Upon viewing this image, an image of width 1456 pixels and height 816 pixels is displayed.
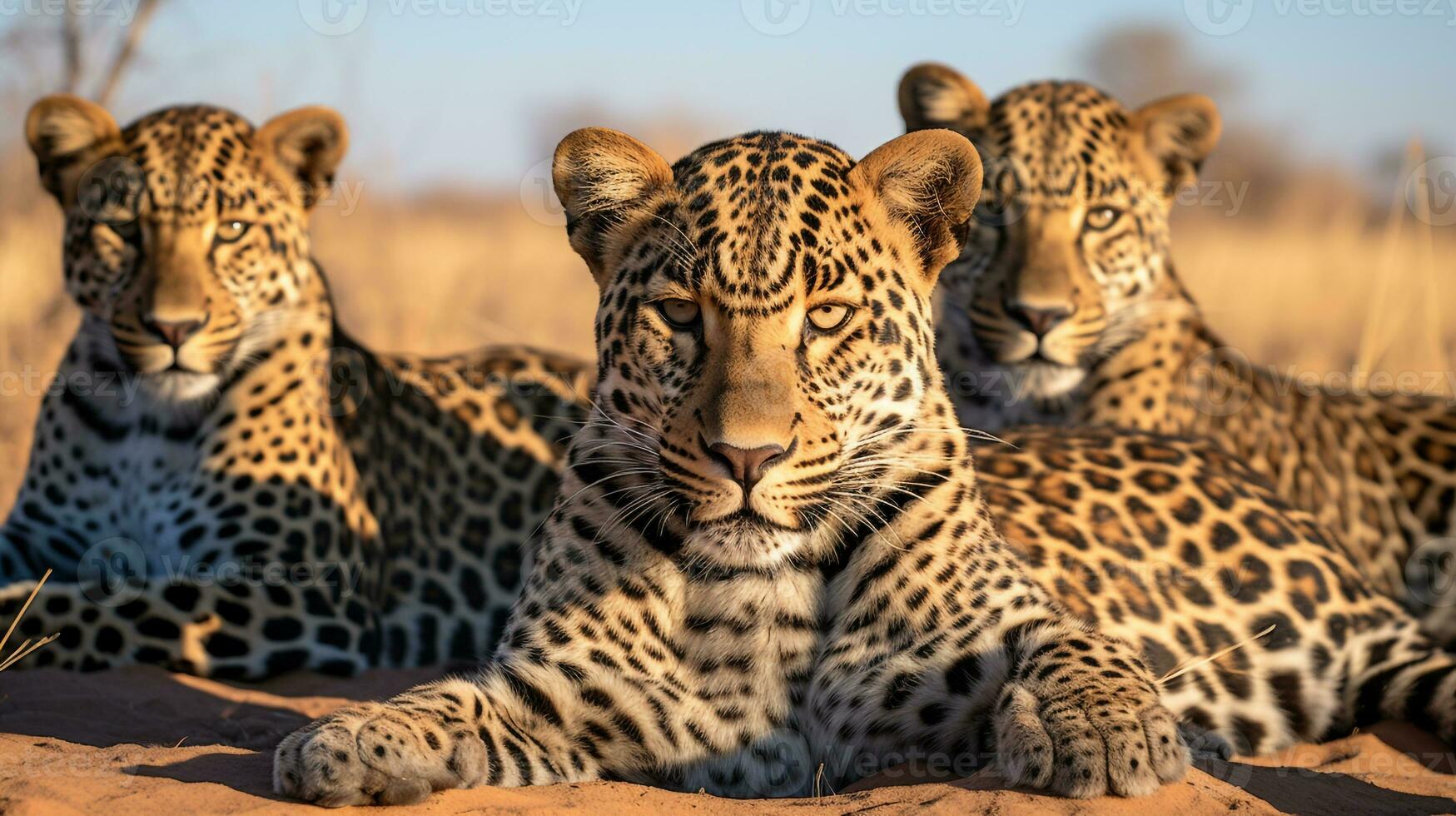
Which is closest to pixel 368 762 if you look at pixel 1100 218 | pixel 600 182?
pixel 600 182

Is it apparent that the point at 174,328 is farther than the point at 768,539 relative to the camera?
Yes

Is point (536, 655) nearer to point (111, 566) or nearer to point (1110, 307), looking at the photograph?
point (111, 566)

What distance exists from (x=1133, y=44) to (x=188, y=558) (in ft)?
148

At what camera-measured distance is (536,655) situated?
5.52m

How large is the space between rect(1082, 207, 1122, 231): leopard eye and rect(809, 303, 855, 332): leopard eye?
3816 mm

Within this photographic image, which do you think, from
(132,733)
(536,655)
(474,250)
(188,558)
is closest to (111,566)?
(188,558)

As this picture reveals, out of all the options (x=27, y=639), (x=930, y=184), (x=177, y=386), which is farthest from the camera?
(x=177, y=386)

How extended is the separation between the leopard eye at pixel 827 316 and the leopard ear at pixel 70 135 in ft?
13.9

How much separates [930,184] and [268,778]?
2.68 meters

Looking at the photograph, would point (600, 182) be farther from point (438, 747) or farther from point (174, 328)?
point (174, 328)

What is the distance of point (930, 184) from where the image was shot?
5594 millimetres

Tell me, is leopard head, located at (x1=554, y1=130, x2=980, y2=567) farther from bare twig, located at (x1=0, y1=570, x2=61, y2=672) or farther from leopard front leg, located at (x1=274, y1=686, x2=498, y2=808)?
bare twig, located at (x1=0, y1=570, x2=61, y2=672)

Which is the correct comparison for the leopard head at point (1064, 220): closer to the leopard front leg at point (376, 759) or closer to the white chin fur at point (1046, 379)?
the white chin fur at point (1046, 379)

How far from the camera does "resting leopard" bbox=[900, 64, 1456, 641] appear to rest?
8.67 metres
